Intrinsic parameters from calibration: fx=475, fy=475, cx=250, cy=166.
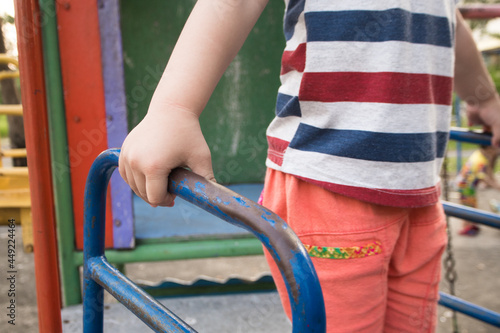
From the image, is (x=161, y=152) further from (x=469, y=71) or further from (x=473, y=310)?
(x=473, y=310)

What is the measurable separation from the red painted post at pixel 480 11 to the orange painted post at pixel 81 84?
1123 millimetres

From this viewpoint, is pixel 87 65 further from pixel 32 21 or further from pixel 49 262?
pixel 49 262

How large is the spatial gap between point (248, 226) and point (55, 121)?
1227 mm

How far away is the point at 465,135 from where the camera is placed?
135 cm

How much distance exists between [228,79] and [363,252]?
1.79m

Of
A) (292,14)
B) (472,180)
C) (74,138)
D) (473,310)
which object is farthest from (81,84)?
(472,180)

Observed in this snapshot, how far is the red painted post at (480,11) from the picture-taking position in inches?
54.8

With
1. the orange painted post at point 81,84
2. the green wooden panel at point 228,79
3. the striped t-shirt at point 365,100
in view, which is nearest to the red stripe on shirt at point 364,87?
the striped t-shirt at point 365,100

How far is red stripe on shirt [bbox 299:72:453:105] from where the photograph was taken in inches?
30.1

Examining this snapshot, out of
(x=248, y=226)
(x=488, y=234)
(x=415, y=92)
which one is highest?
(x=415, y=92)

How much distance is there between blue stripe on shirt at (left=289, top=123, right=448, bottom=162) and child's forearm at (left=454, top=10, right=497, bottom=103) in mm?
429

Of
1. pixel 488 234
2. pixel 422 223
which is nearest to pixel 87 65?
pixel 422 223

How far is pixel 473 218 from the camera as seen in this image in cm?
134

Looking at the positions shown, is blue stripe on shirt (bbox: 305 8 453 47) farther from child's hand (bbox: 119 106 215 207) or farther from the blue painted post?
the blue painted post
